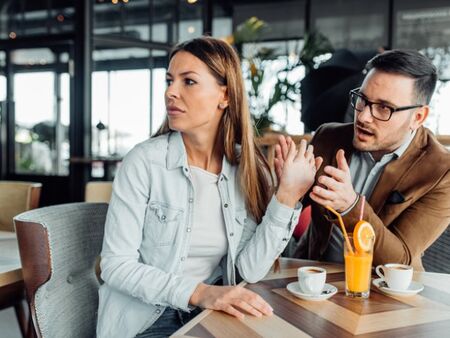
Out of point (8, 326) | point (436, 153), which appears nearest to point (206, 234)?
point (436, 153)

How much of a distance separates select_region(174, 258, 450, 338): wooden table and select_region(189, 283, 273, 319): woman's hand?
2 centimetres

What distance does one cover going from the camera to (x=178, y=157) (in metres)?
1.54

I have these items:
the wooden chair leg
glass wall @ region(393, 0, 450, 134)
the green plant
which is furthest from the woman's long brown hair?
glass wall @ region(393, 0, 450, 134)

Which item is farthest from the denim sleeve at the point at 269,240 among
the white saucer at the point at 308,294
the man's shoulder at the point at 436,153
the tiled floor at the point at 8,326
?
the tiled floor at the point at 8,326

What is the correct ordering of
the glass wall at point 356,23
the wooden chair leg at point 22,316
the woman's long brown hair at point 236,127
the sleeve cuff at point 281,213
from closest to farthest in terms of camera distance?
1. the sleeve cuff at point 281,213
2. the woman's long brown hair at point 236,127
3. the wooden chair leg at point 22,316
4. the glass wall at point 356,23

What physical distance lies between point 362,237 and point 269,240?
0.29 metres

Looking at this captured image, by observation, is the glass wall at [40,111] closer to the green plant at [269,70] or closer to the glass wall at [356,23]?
the green plant at [269,70]

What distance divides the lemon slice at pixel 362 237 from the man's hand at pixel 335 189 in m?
0.16

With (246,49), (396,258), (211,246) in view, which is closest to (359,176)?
(396,258)

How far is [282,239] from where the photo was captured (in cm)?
149

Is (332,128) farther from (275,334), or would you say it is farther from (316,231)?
(275,334)

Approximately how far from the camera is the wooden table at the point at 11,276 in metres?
1.47

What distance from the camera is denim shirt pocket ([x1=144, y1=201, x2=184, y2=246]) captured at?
1492mm

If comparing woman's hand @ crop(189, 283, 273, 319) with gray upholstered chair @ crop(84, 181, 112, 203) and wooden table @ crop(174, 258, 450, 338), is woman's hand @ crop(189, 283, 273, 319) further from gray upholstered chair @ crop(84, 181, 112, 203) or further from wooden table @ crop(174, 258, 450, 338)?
gray upholstered chair @ crop(84, 181, 112, 203)
